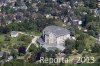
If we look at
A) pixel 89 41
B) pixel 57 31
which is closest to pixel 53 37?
pixel 57 31

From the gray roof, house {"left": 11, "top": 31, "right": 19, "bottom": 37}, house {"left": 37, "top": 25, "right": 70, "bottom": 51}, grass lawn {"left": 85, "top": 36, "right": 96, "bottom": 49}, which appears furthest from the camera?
house {"left": 11, "top": 31, "right": 19, "bottom": 37}

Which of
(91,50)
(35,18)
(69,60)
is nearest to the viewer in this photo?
(69,60)

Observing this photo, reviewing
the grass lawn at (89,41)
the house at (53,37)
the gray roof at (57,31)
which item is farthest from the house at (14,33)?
the grass lawn at (89,41)

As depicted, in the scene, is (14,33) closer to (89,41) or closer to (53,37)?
(53,37)

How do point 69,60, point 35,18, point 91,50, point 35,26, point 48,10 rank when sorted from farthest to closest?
point 48,10 < point 35,18 < point 35,26 < point 91,50 < point 69,60

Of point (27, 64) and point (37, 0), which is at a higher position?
point (37, 0)

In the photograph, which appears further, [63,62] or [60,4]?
[60,4]

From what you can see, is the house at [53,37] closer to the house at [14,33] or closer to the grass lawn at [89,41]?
the grass lawn at [89,41]

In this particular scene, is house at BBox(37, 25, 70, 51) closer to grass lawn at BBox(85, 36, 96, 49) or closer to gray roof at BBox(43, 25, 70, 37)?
gray roof at BBox(43, 25, 70, 37)

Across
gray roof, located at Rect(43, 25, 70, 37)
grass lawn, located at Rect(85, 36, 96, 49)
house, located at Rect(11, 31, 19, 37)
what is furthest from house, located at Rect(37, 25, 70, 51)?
house, located at Rect(11, 31, 19, 37)

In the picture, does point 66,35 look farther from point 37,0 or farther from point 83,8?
point 37,0

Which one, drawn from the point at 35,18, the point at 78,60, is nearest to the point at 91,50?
the point at 78,60
